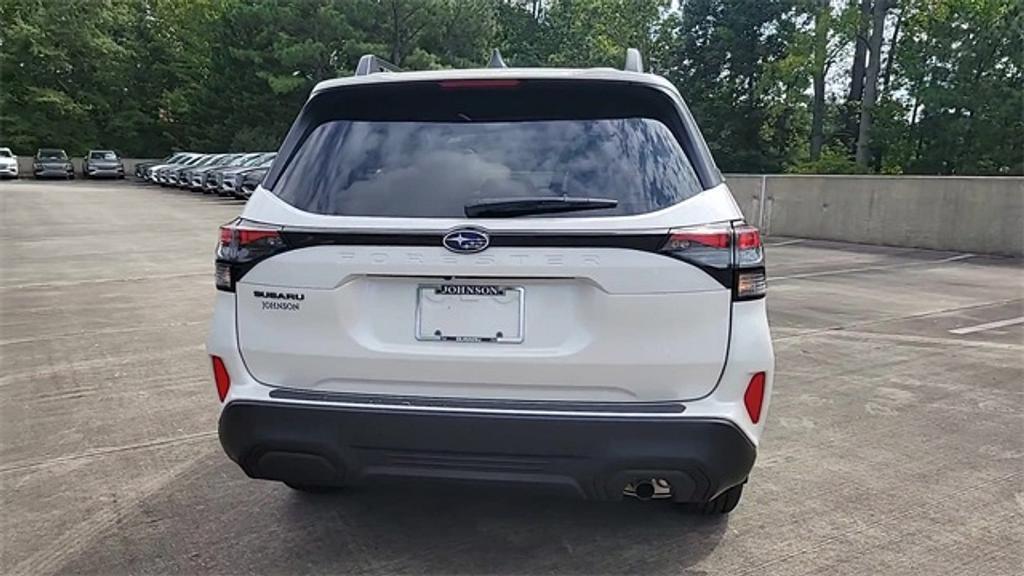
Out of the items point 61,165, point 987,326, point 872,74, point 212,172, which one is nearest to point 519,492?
point 987,326

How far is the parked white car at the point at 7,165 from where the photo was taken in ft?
→ 122

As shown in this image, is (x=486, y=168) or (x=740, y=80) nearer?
(x=486, y=168)

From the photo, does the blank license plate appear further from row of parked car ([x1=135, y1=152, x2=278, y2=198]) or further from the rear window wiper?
row of parked car ([x1=135, y1=152, x2=278, y2=198])

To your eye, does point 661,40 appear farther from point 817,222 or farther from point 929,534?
point 929,534

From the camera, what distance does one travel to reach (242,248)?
2.44 m

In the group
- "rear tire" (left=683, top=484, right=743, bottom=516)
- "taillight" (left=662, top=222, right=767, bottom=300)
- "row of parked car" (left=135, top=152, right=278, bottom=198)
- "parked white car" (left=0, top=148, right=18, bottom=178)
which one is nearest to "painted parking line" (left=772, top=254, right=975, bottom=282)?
"rear tire" (left=683, top=484, right=743, bottom=516)

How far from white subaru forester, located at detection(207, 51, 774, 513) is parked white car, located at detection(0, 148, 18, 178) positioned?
142ft

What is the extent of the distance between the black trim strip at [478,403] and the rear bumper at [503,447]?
0.03 meters

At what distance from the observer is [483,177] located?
2375 millimetres

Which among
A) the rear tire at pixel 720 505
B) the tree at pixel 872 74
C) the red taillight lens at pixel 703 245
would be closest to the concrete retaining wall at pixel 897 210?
the rear tire at pixel 720 505

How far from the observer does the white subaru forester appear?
7.32 feet

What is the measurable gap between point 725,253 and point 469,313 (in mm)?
815

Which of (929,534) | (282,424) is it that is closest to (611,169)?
(282,424)

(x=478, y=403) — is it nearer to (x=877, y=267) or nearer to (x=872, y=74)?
(x=877, y=267)
